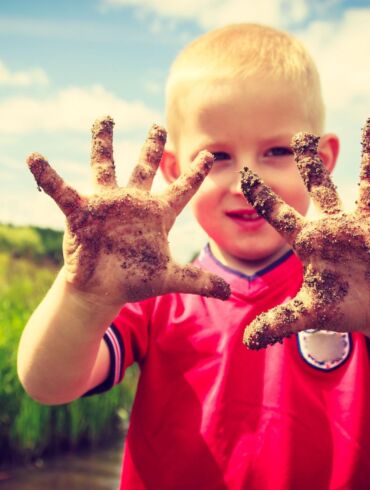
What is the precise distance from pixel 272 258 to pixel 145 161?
70cm

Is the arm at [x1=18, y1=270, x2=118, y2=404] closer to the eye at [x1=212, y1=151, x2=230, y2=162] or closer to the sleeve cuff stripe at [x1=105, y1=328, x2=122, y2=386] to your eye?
the sleeve cuff stripe at [x1=105, y1=328, x2=122, y2=386]

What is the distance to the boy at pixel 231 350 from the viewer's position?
190 cm

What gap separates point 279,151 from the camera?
203 cm

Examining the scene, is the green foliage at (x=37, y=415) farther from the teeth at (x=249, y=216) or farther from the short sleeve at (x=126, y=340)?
the teeth at (x=249, y=216)

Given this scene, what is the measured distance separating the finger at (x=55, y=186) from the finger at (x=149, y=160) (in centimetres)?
15

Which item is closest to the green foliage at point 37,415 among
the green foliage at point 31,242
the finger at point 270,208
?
the finger at point 270,208

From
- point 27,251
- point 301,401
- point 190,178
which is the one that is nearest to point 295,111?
point 190,178

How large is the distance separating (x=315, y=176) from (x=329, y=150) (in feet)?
3.25

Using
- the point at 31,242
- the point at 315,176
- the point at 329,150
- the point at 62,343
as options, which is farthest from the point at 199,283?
the point at 31,242

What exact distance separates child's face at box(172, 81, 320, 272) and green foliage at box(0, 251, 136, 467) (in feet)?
9.42

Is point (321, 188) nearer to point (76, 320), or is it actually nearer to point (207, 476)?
point (76, 320)

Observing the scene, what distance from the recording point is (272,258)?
2.15 m

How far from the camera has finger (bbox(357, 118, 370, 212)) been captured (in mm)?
1436

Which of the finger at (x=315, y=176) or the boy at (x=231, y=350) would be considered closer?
the finger at (x=315, y=176)
